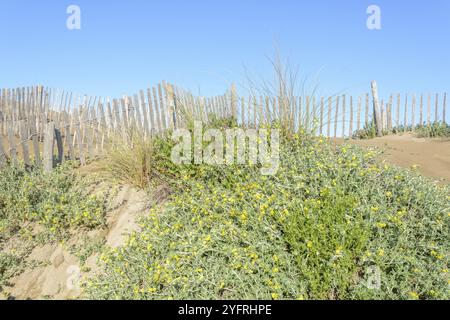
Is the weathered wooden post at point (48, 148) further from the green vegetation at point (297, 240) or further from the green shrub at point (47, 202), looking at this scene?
the green vegetation at point (297, 240)

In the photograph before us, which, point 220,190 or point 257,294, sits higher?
point 220,190

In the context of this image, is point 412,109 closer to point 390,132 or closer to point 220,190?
point 390,132

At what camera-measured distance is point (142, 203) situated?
546 cm

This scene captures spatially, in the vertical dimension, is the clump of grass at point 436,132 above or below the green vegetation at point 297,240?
above

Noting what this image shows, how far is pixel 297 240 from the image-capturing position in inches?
135

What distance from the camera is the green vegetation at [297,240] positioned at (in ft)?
10.2

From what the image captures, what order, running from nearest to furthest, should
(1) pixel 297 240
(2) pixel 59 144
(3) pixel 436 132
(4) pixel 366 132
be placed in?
(1) pixel 297 240
(2) pixel 59 144
(3) pixel 436 132
(4) pixel 366 132

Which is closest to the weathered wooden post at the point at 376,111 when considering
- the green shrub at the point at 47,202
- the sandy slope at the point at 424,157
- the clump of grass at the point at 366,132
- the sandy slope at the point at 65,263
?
the clump of grass at the point at 366,132

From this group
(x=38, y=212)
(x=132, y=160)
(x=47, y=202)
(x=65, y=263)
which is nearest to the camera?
(x=65, y=263)

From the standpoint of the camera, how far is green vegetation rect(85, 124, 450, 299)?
3.12 meters

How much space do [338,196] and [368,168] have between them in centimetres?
94

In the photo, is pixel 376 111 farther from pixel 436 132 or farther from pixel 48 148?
pixel 48 148

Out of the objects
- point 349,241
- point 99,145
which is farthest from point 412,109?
point 349,241

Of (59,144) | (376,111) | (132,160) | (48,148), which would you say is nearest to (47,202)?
(132,160)
